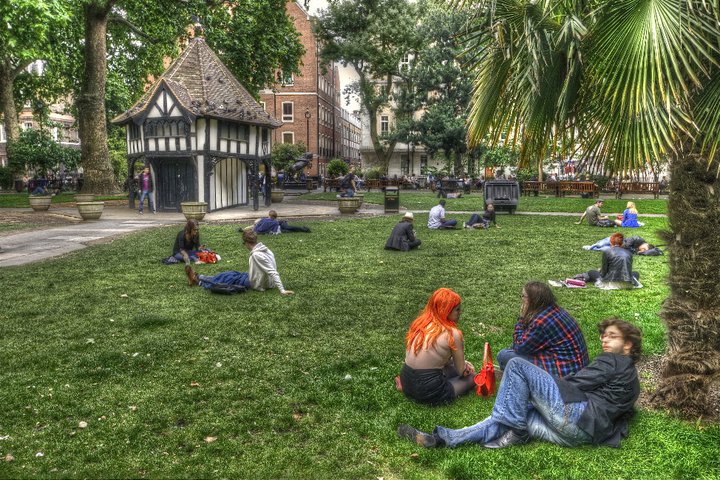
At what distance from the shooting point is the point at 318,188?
2020 inches

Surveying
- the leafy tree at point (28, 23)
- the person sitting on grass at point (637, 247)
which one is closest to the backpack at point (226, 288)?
the person sitting on grass at point (637, 247)

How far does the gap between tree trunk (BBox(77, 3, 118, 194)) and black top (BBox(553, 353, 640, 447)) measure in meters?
30.2

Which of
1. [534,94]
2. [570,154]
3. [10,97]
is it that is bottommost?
[570,154]

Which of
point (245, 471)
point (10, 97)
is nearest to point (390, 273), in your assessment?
point (245, 471)

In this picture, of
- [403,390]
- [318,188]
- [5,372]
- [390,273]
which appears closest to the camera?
[403,390]

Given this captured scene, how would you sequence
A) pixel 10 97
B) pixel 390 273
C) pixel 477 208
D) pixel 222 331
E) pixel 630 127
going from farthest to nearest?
1. pixel 10 97
2. pixel 477 208
3. pixel 390 273
4. pixel 222 331
5. pixel 630 127

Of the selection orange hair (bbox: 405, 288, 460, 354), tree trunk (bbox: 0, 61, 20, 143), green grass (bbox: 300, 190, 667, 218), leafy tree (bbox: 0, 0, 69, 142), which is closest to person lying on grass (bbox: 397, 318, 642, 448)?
orange hair (bbox: 405, 288, 460, 354)

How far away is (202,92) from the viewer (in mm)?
28281

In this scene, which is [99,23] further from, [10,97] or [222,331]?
[222,331]

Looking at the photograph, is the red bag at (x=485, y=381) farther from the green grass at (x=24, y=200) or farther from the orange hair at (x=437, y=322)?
the green grass at (x=24, y=200)

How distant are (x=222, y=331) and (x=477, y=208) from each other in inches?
897

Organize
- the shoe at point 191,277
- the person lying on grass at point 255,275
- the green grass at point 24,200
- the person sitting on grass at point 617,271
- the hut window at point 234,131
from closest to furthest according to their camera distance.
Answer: the person lying on grass at point 255,275 → the person sitting on grass at point 617,271 → the shoe at point 191,277 → the hut window at point 234,131 → the green grass at point 24,200

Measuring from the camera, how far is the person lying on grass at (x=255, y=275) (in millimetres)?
10711

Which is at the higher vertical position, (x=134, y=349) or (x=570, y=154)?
(x=570, y=154)
